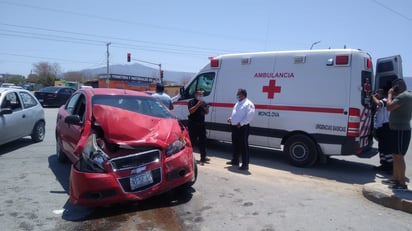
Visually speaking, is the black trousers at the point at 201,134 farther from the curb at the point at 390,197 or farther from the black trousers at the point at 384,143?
the black trousers at the point at 384,143

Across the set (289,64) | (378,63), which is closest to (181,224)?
(289,64)

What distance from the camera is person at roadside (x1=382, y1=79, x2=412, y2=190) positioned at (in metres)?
5.56

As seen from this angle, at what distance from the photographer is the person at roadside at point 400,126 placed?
18.2 ft

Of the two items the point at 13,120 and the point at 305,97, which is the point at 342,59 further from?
the point at 13,120

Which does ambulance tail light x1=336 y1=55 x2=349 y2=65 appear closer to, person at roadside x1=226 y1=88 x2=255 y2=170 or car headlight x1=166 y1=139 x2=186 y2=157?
person at roadside x1=226 y1=88 x2=255 y2=170

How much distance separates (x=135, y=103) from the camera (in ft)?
19.9

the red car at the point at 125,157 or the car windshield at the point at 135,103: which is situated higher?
the car windshield at the point at 135,103

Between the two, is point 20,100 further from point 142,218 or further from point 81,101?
point 142,218

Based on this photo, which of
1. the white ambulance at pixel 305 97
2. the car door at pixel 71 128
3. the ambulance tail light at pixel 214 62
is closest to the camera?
the car door at pixel 71 128

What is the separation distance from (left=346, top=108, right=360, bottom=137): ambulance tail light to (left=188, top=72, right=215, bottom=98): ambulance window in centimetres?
369

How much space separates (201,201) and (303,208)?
4.96 feet

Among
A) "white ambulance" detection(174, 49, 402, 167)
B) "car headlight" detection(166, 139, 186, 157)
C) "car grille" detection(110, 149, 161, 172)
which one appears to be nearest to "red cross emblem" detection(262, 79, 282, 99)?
"white ambulance" detection(174, 49, 402, 167)

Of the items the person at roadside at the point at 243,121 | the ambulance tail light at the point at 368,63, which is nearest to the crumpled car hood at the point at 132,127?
the person at roadside at the point at 243,121

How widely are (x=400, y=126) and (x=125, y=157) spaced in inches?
180
